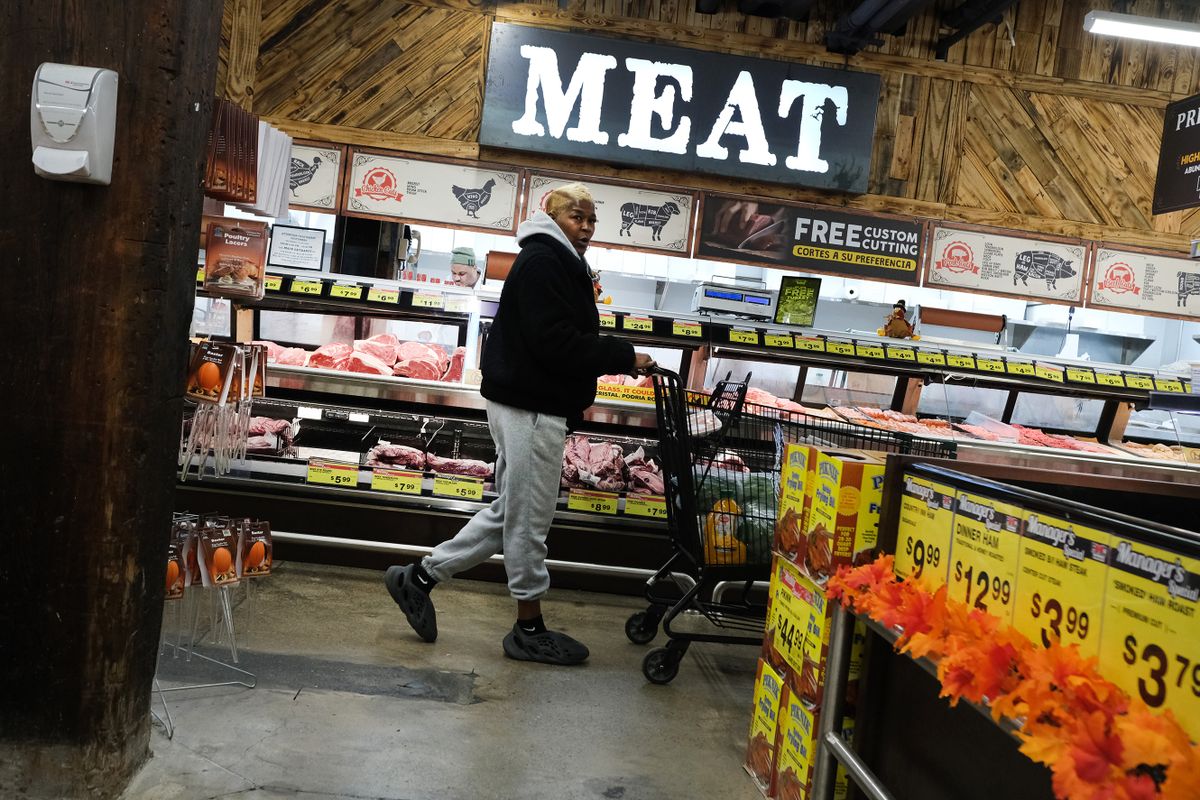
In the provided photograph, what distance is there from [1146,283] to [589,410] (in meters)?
4.90

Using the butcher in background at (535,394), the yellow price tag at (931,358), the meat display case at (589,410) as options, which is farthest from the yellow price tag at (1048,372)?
the butcher in background at (535,394)

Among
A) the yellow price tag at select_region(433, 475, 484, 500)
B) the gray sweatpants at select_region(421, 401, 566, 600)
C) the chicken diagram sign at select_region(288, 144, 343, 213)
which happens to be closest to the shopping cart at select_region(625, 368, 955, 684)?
the gray sweatpants at select_region(421, 401, 566, 600)

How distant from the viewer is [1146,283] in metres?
7.42

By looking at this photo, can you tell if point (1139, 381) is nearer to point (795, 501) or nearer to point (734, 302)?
point (734, 302)

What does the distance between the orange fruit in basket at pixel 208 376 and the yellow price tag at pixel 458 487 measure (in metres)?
1.96

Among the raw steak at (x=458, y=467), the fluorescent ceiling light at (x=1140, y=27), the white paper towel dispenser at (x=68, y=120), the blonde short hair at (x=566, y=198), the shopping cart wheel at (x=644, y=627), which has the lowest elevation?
the shopping cart wheel at (x=644, y=627)

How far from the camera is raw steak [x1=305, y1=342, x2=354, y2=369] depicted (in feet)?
17.0

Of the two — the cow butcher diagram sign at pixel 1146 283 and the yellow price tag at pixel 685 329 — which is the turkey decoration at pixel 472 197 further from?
the cow butcher diagram sign at pixel 1146 283

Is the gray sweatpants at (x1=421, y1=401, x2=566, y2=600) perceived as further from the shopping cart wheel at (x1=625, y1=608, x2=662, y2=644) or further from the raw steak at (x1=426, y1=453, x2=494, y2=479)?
the raw steak at (x1=426, y1=453, x2=494, y2=479)

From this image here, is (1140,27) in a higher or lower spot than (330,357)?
higher

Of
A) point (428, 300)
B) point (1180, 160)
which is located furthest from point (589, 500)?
point (1180, 160)

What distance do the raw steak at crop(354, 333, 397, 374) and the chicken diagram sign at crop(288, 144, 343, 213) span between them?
1.84 meters

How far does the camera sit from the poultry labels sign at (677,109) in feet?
22.7

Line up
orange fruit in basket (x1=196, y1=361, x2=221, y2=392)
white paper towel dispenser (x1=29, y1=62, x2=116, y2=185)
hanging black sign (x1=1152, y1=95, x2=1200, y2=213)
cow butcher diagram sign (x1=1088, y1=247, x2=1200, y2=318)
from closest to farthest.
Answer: white paper towel dispenser (x1=29, y1=62, x2=116, y2=185), orange fruit in basket (x1=196, y1=361, x2=221, y2=392), hanging black sign (x1=1152, y1=95, x2=1200, y2=213), cow butcher diagram sign (x1=1088, y1=247, x2=1200, y2=318)
